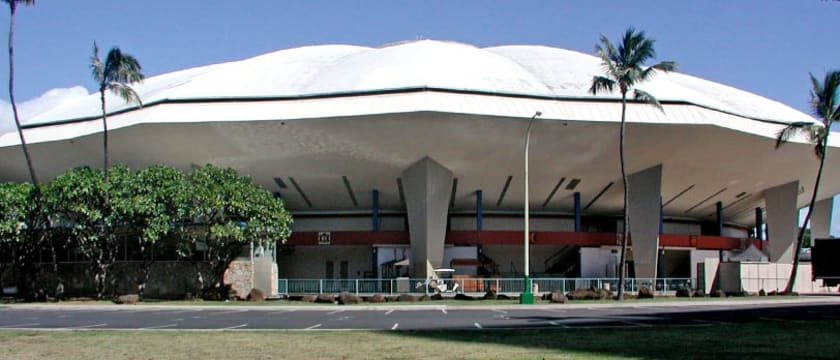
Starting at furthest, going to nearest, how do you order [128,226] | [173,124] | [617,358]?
[173,124] → [128,226] → [617,358]

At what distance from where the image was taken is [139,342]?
65.1 ft

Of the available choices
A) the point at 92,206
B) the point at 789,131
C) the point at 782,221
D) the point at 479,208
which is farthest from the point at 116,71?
the point at 782,221

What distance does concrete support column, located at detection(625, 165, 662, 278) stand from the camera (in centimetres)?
6325

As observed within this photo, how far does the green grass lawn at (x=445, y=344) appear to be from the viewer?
16469mm

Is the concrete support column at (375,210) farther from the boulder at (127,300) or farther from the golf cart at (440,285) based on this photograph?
the boulder at (127,300)

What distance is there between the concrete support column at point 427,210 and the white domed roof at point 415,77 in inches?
250

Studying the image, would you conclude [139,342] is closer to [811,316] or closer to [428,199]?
[811,316]

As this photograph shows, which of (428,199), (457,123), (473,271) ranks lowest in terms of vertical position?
(473,271)

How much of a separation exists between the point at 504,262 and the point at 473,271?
828 cm

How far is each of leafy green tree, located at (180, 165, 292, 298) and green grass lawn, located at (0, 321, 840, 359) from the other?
90.5 ft

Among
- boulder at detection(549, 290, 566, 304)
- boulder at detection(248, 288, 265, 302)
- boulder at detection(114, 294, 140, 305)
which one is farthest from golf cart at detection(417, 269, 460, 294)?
boulder at detection(114, 294, 140, 305)

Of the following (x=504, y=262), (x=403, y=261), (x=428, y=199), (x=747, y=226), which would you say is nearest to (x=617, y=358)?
(x=428, y=199)

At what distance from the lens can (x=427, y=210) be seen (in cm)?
5984

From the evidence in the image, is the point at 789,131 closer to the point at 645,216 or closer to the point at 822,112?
the point at 822,112
